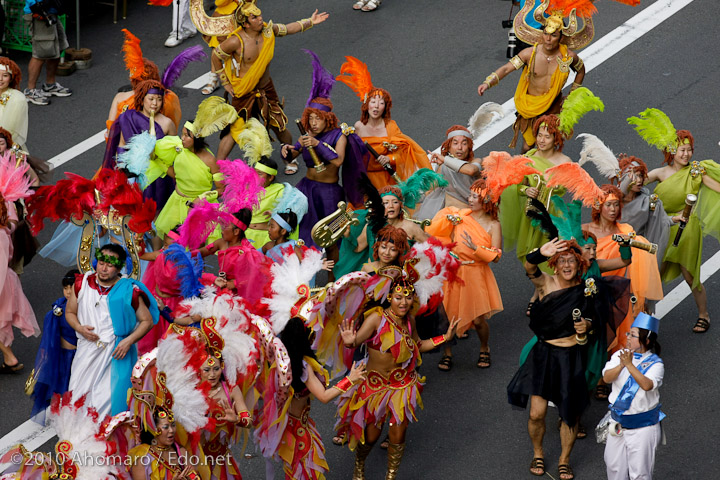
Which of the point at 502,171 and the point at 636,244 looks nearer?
the point at 636,244

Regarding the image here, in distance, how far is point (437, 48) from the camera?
1534 centimetres

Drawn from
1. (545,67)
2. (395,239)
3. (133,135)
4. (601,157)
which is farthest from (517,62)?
(395,239)

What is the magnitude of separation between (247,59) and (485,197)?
12.3 ft

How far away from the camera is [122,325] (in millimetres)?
8688

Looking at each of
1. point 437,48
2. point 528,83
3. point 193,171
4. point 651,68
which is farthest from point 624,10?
point 193,171

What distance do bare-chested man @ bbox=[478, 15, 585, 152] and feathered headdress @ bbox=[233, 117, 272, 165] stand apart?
2805 millimetres

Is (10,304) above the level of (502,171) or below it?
below

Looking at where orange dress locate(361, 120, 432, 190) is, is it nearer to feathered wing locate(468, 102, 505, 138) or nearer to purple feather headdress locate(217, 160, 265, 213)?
feathered wing locate(468, 102, 505, 138)

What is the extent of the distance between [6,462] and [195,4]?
282 inches

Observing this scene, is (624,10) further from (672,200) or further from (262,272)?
(262,272)

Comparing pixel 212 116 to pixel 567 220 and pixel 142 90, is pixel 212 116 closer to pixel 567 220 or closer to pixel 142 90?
pixel 142 90

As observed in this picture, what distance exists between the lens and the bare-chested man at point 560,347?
8.77m

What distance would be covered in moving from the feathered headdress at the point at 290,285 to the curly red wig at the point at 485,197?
206 cm

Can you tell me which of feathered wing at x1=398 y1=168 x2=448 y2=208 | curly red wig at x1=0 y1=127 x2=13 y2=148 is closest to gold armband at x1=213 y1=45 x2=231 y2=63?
curly red wig at x1=0 y1=127 x2=13 y2=148
